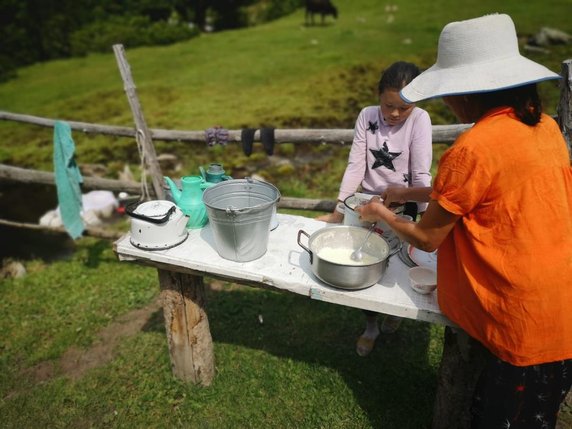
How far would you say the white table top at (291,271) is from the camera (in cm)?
215

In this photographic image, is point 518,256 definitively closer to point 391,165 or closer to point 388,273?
point 388,273

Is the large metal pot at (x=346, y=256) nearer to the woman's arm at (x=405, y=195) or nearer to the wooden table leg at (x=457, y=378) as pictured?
the woman's arm at (x=405, y=195)

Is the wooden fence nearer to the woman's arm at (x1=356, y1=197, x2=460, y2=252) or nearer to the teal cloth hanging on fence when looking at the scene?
the teal cloth hanging on fence


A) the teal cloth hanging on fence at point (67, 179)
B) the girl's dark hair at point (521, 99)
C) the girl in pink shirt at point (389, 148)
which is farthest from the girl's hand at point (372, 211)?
the teal cloth hanging on fence at point (67, 179)

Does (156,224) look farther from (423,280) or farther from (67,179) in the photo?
(67,179)

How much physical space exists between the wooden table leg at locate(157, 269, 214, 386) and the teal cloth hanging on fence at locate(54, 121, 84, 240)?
102 inches

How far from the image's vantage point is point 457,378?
2359mm

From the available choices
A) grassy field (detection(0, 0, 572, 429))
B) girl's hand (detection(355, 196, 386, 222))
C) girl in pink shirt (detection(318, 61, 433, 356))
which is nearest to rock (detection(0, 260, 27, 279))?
grassy field (detection(0, 0, 572, 429))

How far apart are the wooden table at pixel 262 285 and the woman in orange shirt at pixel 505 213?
32 cm

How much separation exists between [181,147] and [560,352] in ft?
27.0

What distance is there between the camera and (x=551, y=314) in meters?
1.78

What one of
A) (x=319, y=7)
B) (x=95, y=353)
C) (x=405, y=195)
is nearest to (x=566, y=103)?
(x=405, y=195)

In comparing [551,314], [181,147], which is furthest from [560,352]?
[181,147]

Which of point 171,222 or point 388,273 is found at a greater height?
point 171,222
